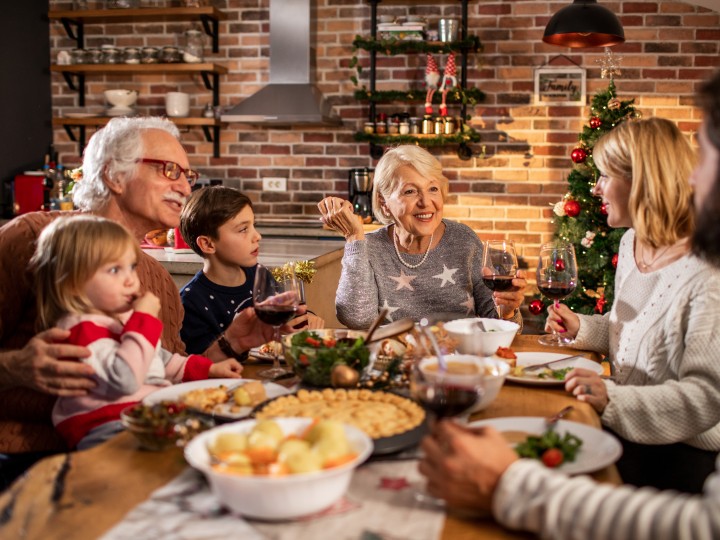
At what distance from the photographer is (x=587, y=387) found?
60.2 inches

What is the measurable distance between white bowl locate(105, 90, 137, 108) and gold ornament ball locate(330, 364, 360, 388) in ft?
14.7

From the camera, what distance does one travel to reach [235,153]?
5.57 meters

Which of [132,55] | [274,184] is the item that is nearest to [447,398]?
[274,184]

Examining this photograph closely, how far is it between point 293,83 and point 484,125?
1.32 meters

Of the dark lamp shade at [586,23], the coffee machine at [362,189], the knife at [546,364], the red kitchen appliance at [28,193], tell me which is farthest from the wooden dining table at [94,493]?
the red kitchen appliance at [28,193]

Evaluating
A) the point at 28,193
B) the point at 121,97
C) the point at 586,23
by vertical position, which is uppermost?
the point at 586,23

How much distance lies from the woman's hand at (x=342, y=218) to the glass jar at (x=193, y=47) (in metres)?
→ 3.06

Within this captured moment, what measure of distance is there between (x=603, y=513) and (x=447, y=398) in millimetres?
251

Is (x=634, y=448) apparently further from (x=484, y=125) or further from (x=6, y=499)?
(x=484, y=125)

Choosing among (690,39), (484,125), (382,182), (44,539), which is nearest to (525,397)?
(44,539)

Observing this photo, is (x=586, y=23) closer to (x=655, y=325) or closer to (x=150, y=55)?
(x=655, y=325)

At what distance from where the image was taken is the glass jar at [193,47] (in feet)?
17.3

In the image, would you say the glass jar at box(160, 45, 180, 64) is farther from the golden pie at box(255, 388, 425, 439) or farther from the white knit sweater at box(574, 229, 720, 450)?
the golden pie at box(255, 388, 425, 439)

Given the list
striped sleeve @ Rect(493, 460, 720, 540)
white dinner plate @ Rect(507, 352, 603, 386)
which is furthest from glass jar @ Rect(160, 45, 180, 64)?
striped sleeve @ Rect(493, 460, 720, 540)
